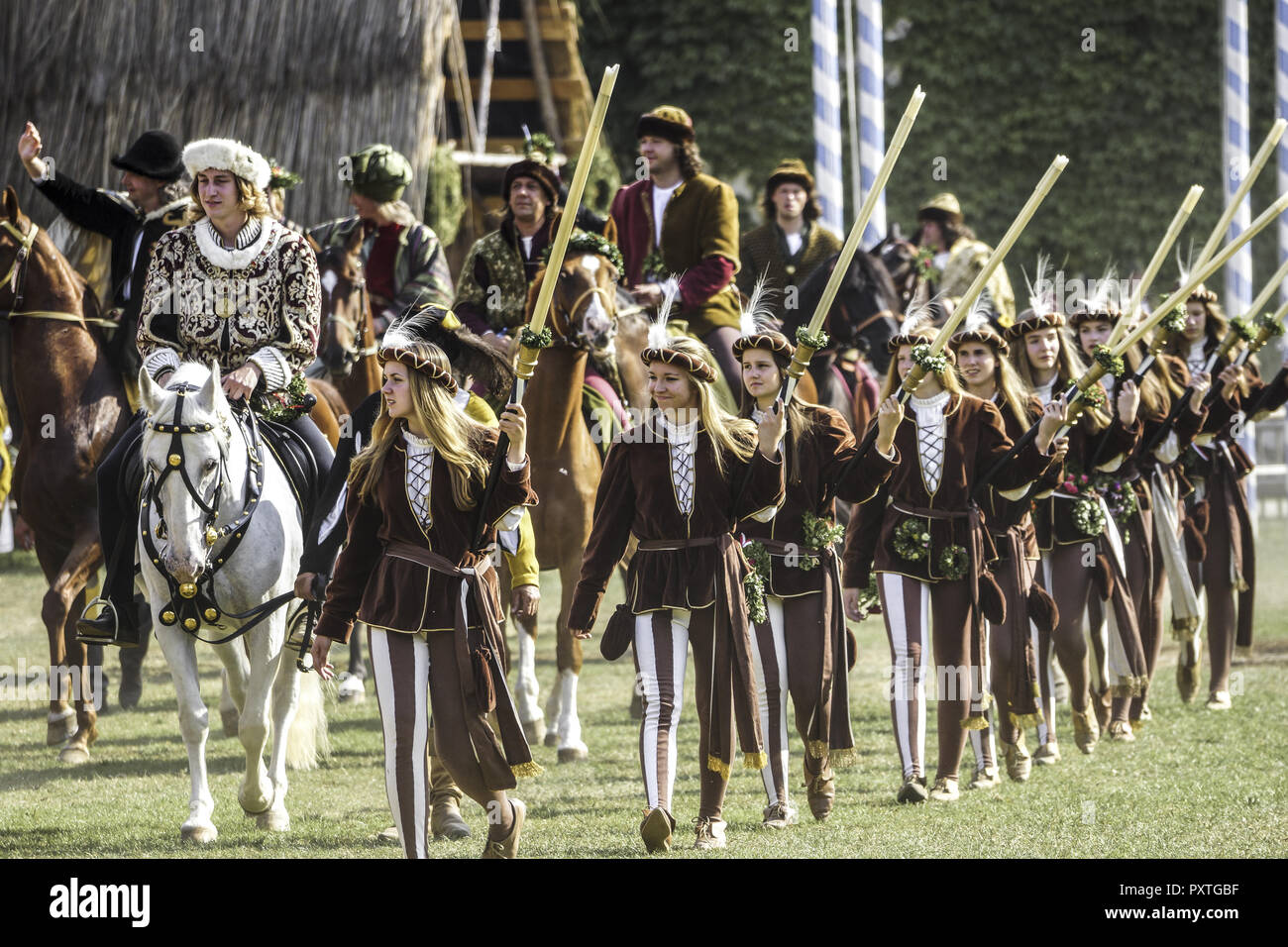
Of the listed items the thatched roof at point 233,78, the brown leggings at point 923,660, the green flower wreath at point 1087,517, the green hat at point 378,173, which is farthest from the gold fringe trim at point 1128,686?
the thatched roof at point 233,78

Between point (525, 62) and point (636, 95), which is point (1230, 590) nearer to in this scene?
point (525, 62)

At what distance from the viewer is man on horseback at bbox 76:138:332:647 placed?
7.85 metres

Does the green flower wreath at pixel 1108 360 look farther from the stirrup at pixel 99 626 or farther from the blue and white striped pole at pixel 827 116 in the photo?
the blue and white striped pole at pixel 827 116

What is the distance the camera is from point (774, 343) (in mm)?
7500

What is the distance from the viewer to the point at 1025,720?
8344mm

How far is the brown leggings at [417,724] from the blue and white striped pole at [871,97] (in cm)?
835

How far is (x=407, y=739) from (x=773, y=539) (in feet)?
6.66

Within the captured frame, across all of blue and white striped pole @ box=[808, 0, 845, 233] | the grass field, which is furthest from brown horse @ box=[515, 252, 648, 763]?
blue and white striped pole @ box=[808, 0, 845, 233]

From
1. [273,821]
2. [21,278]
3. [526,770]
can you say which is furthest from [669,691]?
[21,278]

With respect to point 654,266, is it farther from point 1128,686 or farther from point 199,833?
point 199,833

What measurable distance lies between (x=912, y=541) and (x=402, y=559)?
2.54 meters

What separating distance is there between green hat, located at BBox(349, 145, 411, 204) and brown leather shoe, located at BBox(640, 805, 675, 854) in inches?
197

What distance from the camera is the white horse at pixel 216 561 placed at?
7027 mm
